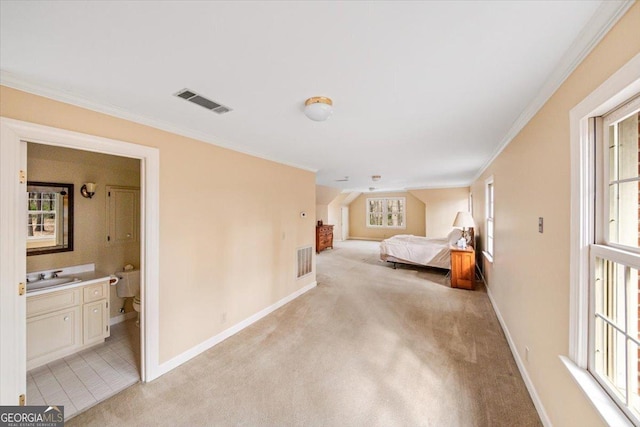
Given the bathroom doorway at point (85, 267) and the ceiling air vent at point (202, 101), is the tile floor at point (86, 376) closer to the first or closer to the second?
the bathroom doorway at point (85, 267)

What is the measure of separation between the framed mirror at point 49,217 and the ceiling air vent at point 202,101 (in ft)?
7.25

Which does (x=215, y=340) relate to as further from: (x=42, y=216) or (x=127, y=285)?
(x=42, y=216)

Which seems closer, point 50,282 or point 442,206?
point 50,282

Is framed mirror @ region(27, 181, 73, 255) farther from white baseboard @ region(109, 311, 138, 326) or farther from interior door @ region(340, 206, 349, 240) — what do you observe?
interior door @ region(340, 206, 349, 240)

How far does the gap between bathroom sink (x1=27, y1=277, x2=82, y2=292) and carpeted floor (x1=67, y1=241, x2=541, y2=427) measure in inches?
54.2

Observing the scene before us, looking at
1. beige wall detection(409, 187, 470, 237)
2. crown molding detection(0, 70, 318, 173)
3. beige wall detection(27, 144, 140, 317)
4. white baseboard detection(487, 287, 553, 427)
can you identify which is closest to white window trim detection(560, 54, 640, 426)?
white baseboard detection(487, 287, 553, 427)

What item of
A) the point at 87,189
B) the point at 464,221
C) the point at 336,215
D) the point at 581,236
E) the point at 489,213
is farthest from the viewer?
the point at 336,215

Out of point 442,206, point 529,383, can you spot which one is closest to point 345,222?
point 442,206

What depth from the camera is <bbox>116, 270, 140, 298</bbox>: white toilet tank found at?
9.98 ft

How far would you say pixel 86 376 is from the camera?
2.15 metres

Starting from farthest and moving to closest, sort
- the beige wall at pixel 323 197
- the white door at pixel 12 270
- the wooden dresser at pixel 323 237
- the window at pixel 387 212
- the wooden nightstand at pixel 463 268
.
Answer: the window at pixel 387 212
the wooden dresser at pixel 323 237
the beige wall at pixel 323 197
the wooden nightstand at pixel 463 268
the white door at pixel 12 270

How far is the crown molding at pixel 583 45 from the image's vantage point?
3.01ft

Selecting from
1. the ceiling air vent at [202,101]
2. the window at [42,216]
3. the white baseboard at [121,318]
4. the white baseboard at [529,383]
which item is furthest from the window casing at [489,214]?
the window at [42,216]

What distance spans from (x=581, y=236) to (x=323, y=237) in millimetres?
7447
